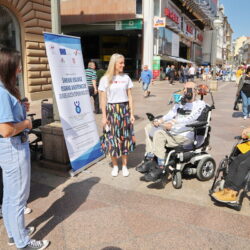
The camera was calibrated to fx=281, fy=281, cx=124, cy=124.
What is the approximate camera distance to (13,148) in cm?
226

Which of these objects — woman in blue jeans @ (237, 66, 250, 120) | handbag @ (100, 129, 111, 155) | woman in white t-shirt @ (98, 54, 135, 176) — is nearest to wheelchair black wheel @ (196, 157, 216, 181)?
woman in white t-shirt @ (98, 54, 135, 176)

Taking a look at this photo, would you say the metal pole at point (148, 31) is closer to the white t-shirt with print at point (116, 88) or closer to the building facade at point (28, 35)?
the building facade at point (28, 35)

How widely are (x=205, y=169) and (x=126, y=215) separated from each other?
1.53 meters

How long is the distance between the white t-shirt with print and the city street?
1194mm

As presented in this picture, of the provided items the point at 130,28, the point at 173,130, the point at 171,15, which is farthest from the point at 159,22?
the point at 173,130

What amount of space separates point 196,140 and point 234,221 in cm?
129

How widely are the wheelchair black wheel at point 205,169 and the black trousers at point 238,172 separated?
711 millimetres

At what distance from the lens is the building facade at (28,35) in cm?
1145

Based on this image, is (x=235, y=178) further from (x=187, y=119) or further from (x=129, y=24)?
(x=129, y=24)

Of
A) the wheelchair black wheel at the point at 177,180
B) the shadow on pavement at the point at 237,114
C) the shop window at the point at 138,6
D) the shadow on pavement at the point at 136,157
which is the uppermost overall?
the shop window at the point at 138,6

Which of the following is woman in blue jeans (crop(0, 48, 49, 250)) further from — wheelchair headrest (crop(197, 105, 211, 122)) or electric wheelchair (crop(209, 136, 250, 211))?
wheelchair headrest (crop(197, 105, 211, 122))

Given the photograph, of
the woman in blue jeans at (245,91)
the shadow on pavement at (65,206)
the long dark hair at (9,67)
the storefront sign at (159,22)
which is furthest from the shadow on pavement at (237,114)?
the storefront sign at (159,22)

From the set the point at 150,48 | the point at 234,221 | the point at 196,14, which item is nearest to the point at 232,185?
the point at 234,221

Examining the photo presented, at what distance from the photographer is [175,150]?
3773mm
